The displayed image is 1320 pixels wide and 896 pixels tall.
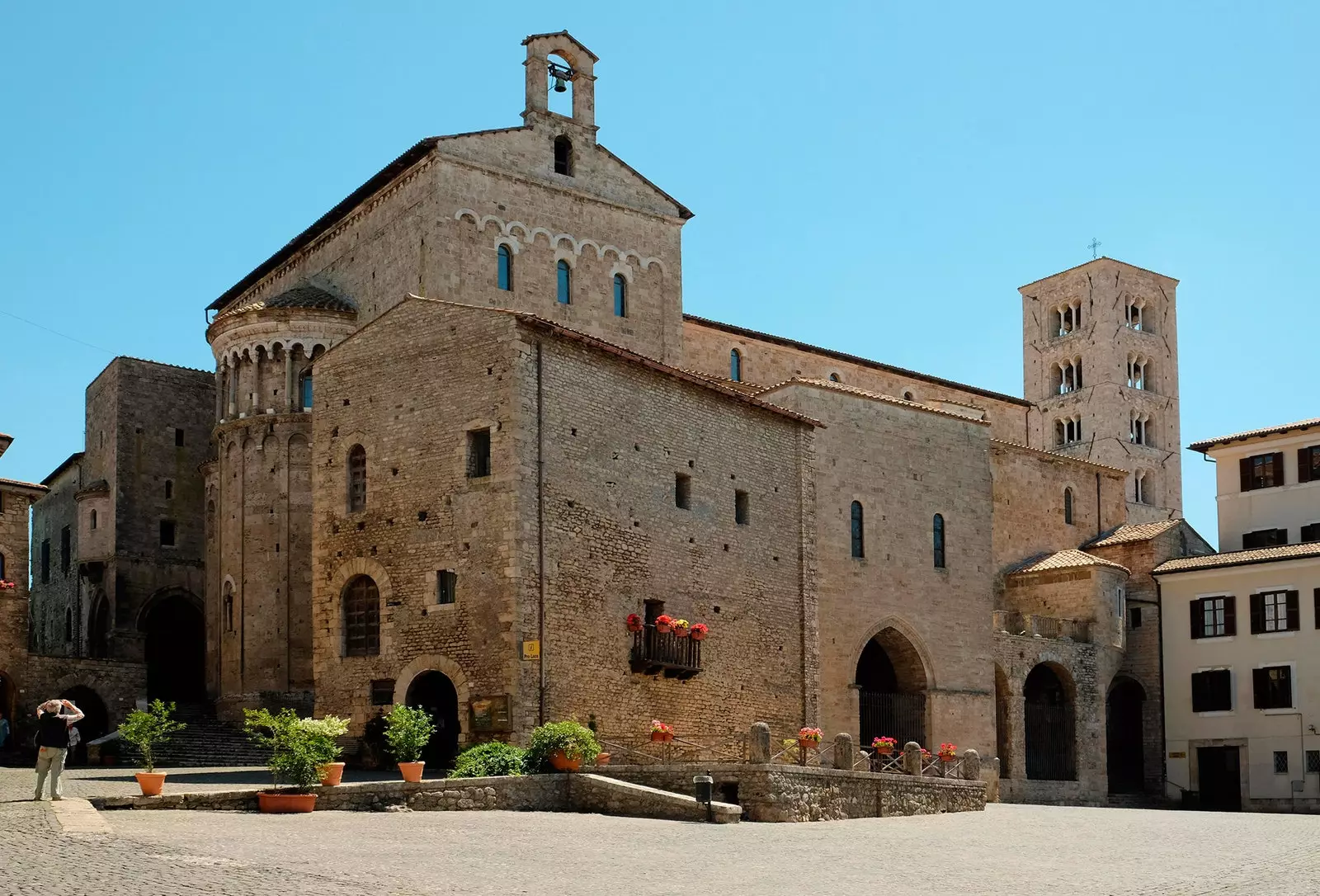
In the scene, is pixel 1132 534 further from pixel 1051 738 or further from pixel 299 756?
pixel 299 756

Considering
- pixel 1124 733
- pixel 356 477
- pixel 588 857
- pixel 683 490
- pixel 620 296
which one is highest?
pixel 620 296

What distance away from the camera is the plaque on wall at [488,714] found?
31.1 meters

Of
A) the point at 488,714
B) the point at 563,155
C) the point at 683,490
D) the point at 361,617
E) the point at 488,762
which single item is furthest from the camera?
the point at 563,155

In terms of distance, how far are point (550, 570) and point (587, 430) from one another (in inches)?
133

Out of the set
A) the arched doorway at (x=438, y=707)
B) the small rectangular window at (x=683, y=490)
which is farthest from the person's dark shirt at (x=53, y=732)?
the small rectangular window at (x=683, y=490)

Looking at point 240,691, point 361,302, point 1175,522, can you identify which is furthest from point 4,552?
point 1175,522

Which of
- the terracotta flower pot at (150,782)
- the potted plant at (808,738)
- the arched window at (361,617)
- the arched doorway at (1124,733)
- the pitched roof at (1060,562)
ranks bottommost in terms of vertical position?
the arched doorway at (1124,733)

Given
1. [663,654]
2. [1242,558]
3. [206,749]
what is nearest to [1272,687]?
[1242,558]

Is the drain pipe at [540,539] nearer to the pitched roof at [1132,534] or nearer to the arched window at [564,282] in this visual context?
the arched window at [564,282]

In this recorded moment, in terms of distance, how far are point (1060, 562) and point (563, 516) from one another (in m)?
25.6

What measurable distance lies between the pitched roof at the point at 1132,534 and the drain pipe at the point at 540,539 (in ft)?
95.2

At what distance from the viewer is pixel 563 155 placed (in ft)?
147

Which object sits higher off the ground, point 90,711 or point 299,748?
point 299,748

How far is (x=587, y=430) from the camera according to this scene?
1336 inches
